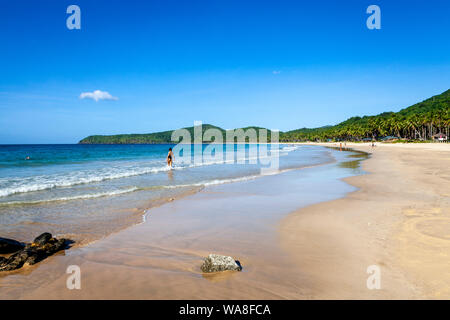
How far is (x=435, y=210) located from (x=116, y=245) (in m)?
9.45

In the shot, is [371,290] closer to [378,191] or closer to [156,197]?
[378,191]

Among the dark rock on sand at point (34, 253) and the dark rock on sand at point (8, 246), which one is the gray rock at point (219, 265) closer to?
the dark rock on sand at point (34, 253)

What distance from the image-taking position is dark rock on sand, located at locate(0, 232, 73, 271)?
517cm

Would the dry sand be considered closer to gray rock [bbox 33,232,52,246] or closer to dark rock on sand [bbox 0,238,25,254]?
gray rock [bbox 33,232,52,246]

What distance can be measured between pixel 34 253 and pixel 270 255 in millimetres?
4986

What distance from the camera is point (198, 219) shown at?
8484 millimetres

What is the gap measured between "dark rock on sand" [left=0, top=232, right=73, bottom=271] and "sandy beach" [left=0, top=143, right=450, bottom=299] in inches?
9.9

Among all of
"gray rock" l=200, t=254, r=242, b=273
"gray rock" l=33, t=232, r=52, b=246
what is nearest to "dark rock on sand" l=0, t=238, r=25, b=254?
"gray rock" l=33, t=232, r=52, b=246

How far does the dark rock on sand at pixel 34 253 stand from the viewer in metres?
5.17

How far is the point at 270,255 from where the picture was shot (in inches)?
217

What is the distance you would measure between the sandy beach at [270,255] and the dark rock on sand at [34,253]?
252mm

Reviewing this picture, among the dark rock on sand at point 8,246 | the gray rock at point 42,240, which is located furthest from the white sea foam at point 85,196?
the gray rock at point 42,240

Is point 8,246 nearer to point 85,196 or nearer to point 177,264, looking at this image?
point 177,264

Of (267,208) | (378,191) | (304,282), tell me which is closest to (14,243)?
(304,282)
